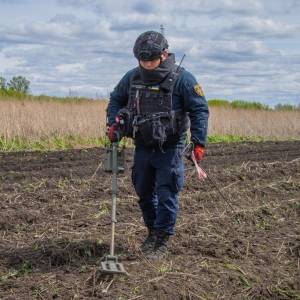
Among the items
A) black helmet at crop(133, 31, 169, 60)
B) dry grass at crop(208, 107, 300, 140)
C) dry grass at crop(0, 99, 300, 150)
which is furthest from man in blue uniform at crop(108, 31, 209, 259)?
dry grass at crop(208, 107, 300, 140)

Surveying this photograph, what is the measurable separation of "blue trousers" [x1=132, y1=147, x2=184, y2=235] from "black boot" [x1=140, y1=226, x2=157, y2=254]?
0.15 meters

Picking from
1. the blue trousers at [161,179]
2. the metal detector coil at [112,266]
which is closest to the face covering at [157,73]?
Result: the blue trousers at [161,179]

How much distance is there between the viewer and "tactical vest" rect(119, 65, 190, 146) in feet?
16.9

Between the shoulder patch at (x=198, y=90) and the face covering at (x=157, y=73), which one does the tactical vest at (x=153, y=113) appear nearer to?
the face covering at (x=157, y=73)

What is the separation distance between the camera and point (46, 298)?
4.41 meters

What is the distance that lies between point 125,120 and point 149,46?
719 mm

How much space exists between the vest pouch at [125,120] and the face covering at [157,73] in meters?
0.31

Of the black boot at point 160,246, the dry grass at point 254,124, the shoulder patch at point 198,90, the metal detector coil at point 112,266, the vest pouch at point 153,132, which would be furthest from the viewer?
the dry grass at point 254,124

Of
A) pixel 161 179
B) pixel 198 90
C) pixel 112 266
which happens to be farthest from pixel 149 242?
pixel 198 90

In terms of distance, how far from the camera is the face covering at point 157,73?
5180 mm

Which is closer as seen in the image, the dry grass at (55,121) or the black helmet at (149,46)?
the black helmet at (149,46)

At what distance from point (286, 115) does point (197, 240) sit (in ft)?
61.6

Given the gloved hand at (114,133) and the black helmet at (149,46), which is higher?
the black helmet at (149,46)

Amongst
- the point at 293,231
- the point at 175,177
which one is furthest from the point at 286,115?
the point at 175,177
